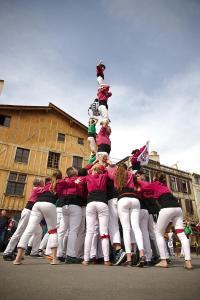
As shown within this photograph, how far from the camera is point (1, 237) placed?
31.5 feet

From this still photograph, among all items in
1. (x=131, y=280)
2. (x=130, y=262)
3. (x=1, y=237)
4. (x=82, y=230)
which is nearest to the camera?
(x=131, y=280)

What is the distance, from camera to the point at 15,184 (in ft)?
68.1

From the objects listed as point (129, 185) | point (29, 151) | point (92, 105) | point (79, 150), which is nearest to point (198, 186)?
point (79, 150)

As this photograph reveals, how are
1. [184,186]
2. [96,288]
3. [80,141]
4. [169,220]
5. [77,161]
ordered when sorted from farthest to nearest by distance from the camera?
1. [184,186]
2. [80,141]
3. [77,161]
4. [169,220]
5. [96,288]

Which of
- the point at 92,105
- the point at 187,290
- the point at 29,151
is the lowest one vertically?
the point at 187,290

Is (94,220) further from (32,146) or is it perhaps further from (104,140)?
(32,146)

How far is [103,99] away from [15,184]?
613 inches

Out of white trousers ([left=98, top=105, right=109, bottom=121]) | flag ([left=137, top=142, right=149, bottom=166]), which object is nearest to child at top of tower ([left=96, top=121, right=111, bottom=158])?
white trousers ([left=98, top=105, right=109, bottom=121])

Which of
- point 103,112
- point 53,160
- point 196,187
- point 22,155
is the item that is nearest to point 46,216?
point 103,112

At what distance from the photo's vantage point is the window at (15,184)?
2034 cm

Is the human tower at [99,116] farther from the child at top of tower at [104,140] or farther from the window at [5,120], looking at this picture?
the window at [5,120]

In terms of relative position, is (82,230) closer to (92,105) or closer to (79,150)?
(92,105)

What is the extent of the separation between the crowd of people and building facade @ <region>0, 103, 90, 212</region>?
52.8ft

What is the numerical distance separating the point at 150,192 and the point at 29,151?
19422 mm
